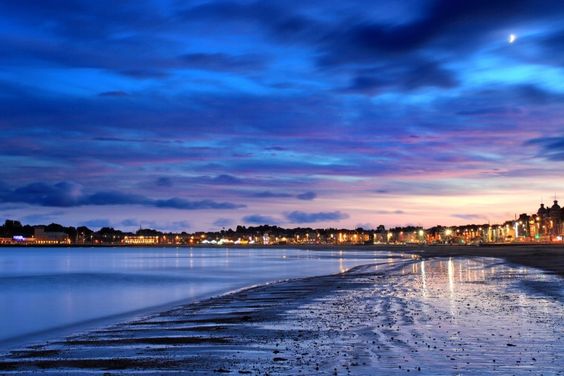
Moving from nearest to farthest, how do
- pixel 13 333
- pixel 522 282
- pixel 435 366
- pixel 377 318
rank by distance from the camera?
pixel 435 366, pixel 377 318, pixel 13 333, pixel 522 282

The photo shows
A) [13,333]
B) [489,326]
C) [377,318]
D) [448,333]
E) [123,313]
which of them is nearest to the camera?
[448,333]

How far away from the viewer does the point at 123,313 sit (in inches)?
1197

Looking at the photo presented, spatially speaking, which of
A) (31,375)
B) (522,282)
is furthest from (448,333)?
(522,282)

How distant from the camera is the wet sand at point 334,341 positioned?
39.9 ft

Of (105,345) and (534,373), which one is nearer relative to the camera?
(534,373)

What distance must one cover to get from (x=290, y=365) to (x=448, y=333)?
5654mm

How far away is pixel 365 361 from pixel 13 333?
17.5 metres

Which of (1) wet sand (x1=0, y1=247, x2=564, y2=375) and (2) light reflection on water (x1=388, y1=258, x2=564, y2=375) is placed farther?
(1) wet sand (x1=0, y1=247, x2=564, y2=375)

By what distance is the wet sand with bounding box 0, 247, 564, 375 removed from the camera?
12.2 m

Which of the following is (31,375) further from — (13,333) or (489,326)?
(13,333)

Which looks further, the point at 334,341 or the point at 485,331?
the point at 485,331

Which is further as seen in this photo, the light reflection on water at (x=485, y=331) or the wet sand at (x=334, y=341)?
the wet sand at (x=334, y=341)

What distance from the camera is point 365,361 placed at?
40.8 feet

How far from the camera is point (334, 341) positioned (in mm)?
15156
